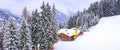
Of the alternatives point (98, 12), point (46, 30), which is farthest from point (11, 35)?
point (98, 12)

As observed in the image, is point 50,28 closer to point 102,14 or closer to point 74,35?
point 74,35

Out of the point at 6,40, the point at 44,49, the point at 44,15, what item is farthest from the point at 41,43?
the point at 6,40

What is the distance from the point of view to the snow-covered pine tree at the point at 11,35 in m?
43.9

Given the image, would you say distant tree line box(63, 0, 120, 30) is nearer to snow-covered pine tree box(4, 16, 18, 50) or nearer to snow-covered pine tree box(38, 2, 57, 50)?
snow-covered pine tree box(38, 2, 57, 50)

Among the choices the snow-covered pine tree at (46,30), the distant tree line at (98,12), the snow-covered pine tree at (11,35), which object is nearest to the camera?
the snow-covered pine tree at (11,35)

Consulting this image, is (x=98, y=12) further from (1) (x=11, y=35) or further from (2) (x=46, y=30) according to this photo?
(1) (x=11, y=35)

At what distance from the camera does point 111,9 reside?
13450 cm

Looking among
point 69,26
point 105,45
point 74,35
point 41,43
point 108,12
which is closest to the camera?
point 41,43

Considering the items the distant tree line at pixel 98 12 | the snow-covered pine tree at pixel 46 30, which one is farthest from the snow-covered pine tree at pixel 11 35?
the distant tree line at pixel 98 12

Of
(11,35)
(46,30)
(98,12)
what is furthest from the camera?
(98,12)

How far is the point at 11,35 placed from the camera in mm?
44031

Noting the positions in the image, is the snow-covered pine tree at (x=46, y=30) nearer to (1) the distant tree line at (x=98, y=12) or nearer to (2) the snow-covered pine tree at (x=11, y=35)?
(2) the snow-covered pine tree at (x=11, y=35)

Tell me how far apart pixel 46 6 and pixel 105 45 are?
67.9 ft

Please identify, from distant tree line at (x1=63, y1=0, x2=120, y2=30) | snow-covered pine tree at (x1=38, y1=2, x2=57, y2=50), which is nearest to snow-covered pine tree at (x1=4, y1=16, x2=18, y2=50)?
snow-covered pine tree at (x1=38, y1=2, x2=57, y2=50)
